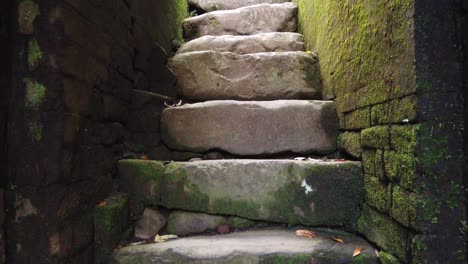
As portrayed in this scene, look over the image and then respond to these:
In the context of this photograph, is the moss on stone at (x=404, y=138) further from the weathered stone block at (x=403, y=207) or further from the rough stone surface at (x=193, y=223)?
the rough stone surface at (x=193, y=223)

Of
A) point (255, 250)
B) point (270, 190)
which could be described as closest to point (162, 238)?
point (255, 250)

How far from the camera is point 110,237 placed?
151cm

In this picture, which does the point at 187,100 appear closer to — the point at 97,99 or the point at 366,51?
the point at 97,99

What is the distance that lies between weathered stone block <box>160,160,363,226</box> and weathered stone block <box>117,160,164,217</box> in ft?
0.21

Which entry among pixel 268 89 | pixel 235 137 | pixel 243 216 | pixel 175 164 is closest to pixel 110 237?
pixel 175 164

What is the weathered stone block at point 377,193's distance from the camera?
53.4 inches

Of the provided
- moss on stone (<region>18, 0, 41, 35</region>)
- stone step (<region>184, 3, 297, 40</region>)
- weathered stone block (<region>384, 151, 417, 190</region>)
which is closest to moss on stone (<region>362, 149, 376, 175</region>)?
weathered stone block (<region>384, 151, 417, 190</region>)

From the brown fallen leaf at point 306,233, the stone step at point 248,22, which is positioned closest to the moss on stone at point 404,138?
the brown fallen leaf at point 306,233

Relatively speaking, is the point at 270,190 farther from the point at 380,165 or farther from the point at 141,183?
the point at 141,183

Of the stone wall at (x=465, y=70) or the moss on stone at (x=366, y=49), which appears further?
the moss on stone at (x=366, y=49)

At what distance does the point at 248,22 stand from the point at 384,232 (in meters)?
3.13

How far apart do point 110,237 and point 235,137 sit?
1079 mm

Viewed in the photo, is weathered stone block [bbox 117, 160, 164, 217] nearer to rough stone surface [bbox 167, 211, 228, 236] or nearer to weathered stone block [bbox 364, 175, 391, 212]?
rough stone surface [bbox 167, 211, 228, 236]

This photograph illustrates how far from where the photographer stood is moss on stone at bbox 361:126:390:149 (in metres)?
1.35
